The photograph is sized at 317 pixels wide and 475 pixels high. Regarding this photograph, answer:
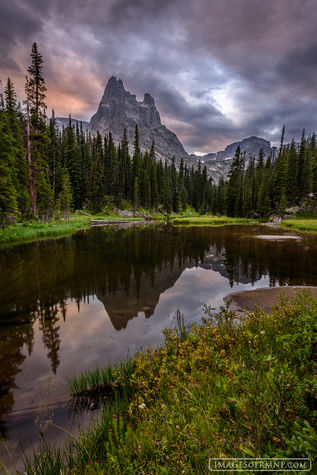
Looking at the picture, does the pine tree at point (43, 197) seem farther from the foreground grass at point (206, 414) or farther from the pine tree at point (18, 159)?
the foreground grass at point (206, 414)

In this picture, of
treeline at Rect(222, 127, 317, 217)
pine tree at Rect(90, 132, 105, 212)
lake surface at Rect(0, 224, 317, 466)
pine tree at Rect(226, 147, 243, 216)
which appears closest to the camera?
lake surface at Rect(0, 224, 317, 466)

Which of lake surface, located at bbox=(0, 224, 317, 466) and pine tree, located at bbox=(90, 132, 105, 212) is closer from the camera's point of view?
lake surface, located at bbox=(0, 224, 317, 466)

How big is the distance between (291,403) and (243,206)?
79514 millimetres

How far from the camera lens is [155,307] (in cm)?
1035

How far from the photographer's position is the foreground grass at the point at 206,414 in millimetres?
2092

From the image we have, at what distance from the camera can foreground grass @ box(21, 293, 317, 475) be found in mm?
2092

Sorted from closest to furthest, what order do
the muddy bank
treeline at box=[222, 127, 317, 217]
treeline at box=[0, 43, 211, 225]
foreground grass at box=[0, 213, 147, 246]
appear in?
the muddy bank, foreground grass at box=[0, 213, 147, 246], treeline at box=[0, 43, 211, 225], treeline at box=[222, 127, 317, 217]

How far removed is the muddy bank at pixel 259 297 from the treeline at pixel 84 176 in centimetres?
2413

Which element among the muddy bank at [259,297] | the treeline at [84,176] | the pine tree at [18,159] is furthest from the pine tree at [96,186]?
the muddy bank at [259,297]

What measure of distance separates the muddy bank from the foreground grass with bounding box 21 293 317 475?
12.3ft

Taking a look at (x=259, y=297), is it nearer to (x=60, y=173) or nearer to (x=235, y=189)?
(x=60, y=173)

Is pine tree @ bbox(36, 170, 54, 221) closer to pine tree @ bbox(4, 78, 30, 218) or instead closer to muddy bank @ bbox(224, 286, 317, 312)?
pine tree @ bbox(4, 78, 30, 218)

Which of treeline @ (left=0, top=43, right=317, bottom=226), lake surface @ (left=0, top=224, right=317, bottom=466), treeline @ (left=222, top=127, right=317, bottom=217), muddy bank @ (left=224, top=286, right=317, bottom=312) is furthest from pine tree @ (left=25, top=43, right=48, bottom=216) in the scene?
treeline @ (left=222, top=127, right=317, bottom=217)

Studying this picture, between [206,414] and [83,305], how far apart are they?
8.40 m
